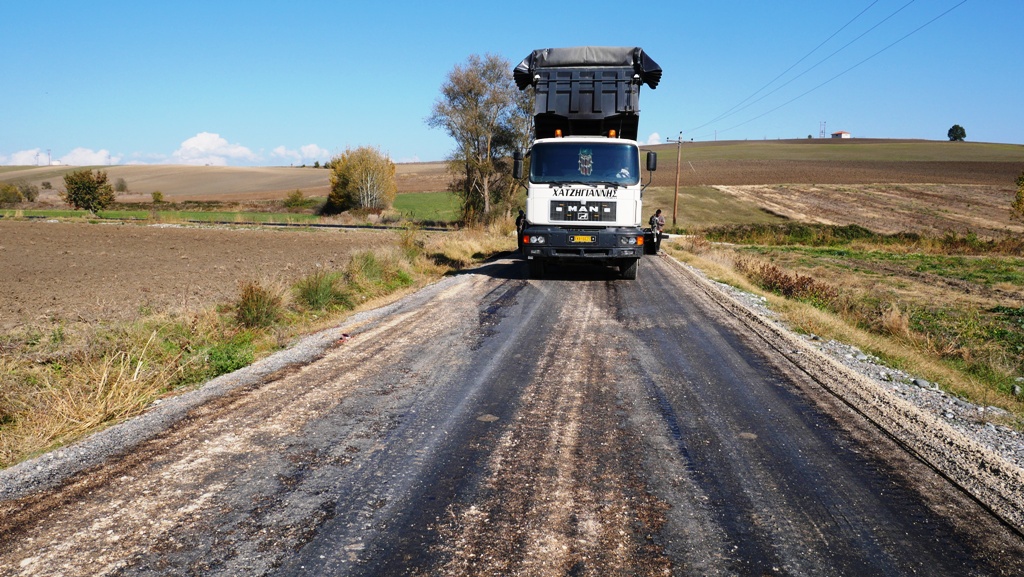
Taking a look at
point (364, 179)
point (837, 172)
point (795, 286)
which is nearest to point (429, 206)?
point (364, 179)

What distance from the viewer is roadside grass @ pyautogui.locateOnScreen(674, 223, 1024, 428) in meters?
8.71

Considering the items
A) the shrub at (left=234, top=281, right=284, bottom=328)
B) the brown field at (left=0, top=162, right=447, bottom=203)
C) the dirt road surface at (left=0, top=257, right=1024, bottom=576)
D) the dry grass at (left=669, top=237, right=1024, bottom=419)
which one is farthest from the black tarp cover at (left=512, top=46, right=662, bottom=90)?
the brown field at (left=0, top=162, right=447, bottom=203)

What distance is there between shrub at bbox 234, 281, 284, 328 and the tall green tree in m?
35.5

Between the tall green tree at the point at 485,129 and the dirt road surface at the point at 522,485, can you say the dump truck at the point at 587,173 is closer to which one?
the dirt road surface at the point at 522,485

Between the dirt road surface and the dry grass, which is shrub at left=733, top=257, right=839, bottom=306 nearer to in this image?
the dry grass

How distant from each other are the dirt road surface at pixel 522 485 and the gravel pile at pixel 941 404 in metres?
0.49

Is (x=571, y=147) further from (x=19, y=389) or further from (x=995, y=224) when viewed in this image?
(x=995, y=224)

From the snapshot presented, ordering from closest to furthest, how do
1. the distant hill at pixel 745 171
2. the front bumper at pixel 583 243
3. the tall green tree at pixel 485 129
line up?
the front bumper at pixel 583 243, the tall green tree at pixel 485 129, the distant hill at pixel 745 171

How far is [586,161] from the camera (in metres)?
13.0

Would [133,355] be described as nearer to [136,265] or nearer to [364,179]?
[136,265]

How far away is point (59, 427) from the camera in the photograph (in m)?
4.64

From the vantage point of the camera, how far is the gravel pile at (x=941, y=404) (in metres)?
5.08

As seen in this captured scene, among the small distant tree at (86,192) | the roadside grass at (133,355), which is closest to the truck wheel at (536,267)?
the roadside grass at (133,355)

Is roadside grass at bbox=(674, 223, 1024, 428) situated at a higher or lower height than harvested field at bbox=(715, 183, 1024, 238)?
lower
